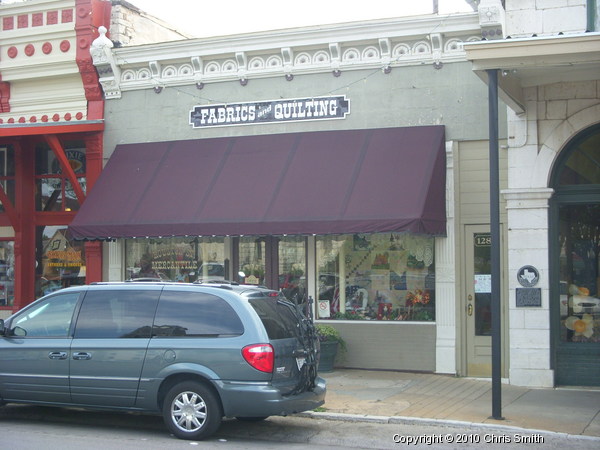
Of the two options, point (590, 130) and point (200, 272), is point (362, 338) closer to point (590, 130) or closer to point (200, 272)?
point (200, 272)

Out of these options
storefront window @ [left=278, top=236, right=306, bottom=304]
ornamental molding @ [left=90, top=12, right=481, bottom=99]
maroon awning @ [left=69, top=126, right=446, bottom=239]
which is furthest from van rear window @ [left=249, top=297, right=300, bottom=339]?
ornamental molding @ [left=90, top=12, right=481, bottom=99]

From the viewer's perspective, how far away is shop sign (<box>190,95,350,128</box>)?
14057 millimetres

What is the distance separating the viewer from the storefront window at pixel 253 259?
1448 centimetres

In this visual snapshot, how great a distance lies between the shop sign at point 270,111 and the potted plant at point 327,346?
3.79 m

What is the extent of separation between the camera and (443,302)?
13023mm

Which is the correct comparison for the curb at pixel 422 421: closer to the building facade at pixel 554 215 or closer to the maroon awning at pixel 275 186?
the building facade at pixel 554 215

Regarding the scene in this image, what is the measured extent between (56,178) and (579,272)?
10498mm

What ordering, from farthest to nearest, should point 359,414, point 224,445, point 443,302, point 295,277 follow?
point 295,277 < point 443,302 < point 359,414 < point 224,445

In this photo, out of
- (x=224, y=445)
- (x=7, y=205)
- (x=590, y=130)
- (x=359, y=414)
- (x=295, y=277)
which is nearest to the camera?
(x=224, y=445)

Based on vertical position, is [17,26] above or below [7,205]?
above

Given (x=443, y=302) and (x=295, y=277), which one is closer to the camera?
(x=443, y=302)

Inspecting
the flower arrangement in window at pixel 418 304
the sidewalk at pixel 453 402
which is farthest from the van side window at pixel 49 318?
the flower arrangement in window at pixel 418 304

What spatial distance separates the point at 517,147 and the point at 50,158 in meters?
9.65

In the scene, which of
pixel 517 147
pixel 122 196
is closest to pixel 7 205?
pixel 122 196
